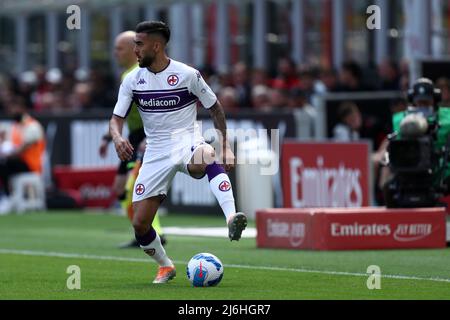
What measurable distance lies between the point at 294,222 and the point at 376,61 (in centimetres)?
1338

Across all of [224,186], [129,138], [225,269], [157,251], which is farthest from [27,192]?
[224,186]

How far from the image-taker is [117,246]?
17.4 meters

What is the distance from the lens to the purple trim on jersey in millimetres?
12148

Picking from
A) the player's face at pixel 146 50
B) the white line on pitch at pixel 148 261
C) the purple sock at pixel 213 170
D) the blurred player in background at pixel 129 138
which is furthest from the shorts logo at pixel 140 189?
the blurred player in background at pixel 129 138

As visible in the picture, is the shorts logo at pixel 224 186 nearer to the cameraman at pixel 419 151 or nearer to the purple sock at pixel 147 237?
the purple sock at pixel 147 237

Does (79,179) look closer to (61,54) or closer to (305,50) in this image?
(305,50)

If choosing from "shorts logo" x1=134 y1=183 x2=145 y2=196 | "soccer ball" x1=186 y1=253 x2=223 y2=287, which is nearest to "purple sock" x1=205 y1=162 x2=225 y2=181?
"shorts logo" x1=134 y1=183 x2=145 y2=196

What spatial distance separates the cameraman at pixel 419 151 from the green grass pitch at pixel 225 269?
1.19 m

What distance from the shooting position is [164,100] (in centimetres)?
1215

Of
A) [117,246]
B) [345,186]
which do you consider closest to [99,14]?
[345,186]

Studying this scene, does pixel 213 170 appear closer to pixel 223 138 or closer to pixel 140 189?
pixel 223 138

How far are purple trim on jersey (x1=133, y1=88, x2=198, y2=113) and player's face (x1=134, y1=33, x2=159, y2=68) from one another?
0.25 metres

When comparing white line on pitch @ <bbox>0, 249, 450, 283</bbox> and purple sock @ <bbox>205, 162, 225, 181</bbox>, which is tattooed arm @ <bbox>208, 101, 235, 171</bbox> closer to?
purple sock @ <bbox>205, 162, 225, 181</bbox>

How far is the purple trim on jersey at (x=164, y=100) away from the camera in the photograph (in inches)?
478
